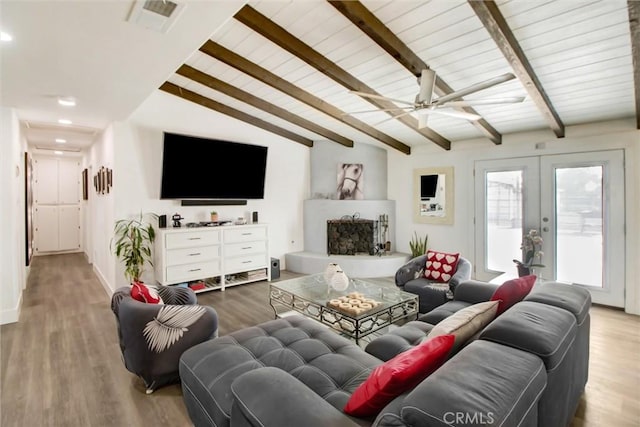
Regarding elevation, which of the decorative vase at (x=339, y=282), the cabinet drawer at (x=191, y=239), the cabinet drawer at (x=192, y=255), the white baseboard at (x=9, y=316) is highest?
the cabinet drawer at (x=191, y=239)

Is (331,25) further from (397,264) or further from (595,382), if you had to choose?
(397,264)

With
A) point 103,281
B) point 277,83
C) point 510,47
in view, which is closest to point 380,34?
point 510,47

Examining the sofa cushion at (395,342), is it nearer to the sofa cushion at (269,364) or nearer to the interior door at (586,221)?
the sofa cushion at (269,364)

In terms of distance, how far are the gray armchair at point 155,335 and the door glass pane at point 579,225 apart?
4784mm

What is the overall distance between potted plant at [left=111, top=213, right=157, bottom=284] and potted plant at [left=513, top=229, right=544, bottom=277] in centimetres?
504

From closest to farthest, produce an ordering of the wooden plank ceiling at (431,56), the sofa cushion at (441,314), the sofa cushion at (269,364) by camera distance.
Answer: the sofa cushion at (269,364) < the wooden plank ceiling at (431,56) < the sofa cushion at (441,314)

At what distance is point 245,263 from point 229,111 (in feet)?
8.14

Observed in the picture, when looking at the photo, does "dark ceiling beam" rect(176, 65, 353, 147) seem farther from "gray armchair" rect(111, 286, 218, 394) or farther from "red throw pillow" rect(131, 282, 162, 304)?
"gray armchair" rect(111, 286, 218, 394)

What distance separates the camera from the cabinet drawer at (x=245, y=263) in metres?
5.08

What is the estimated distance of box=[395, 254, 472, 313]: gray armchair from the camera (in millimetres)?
3408

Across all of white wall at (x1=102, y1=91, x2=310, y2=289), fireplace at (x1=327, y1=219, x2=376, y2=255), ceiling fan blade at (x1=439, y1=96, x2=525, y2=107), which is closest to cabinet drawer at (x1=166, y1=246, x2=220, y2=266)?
white wall at (x1=102, y1=91, x2=310, y2=289)

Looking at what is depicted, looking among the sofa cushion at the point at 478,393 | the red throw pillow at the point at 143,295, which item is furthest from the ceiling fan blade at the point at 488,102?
the red throw pillow at the point at 143,295

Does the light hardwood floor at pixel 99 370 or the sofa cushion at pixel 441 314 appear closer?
the light hardwood floor at pixel 99 370

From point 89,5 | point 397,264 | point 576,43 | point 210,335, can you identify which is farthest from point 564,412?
point 397,264
